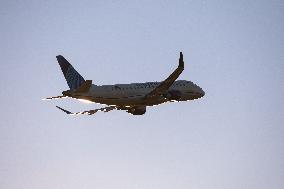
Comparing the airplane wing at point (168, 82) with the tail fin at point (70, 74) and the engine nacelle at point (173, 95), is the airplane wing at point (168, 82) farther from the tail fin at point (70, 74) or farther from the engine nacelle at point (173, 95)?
the tail fin at point (70, 74)

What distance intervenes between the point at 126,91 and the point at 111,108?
4271mm

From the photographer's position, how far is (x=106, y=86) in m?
59.7

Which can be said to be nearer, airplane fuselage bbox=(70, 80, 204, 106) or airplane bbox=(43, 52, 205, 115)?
airplane bbox=(43, 52, 205, 115)

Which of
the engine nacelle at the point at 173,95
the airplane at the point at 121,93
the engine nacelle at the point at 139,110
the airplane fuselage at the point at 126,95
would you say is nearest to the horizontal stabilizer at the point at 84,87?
the airplane at the point at 121,93

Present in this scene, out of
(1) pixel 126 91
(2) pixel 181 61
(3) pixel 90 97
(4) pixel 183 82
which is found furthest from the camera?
(4) pixel 183 82

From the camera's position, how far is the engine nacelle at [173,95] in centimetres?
6171

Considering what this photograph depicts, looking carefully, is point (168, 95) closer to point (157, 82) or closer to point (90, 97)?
point (157, 82)

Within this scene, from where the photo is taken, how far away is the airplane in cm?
5541

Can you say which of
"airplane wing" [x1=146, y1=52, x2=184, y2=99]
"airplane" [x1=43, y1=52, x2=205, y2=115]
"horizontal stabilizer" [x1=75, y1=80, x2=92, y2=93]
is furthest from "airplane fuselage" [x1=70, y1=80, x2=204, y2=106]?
"airplane wing" [x1=146, y1=52, x2=184, y2=99]

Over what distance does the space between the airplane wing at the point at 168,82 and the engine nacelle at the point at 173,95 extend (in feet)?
9.77

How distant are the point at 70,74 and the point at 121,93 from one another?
24.1ft

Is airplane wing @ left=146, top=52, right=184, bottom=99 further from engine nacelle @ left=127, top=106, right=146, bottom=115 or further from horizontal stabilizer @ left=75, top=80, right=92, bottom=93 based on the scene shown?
horizontal stabilizer @ left=75, top=80, right=92, bottom=93

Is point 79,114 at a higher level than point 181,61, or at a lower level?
lower

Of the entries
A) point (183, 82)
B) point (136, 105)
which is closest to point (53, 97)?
point (136, 105)
